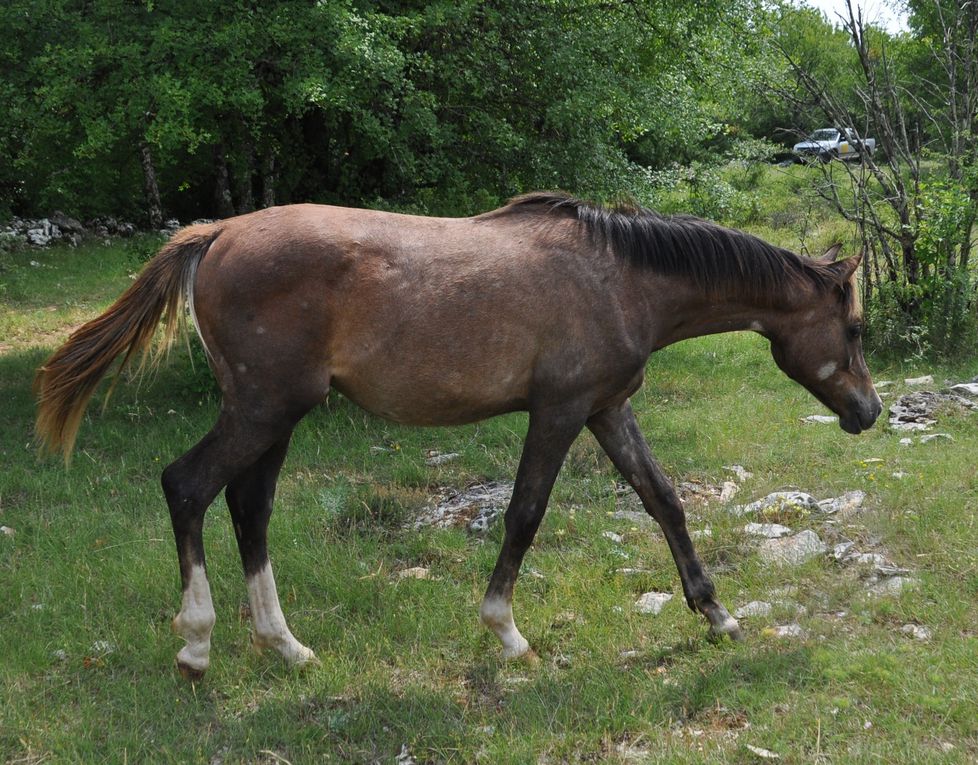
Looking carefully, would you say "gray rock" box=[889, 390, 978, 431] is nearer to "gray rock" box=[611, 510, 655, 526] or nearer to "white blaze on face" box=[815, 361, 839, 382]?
"gray rock" box=[611, 510, 655, 526]

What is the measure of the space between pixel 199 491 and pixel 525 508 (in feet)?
4.95

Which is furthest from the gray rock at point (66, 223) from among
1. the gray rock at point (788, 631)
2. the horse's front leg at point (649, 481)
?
the gray rock at point (788, 631)

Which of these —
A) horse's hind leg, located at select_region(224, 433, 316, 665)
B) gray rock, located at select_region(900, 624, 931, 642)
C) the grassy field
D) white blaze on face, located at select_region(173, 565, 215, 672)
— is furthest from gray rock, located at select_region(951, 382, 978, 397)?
white blaze on face, located at select_region(173, 565, 215, 672)

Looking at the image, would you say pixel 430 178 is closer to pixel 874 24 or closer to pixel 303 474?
pixel 303 474

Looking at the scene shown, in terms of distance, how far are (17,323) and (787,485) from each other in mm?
9704

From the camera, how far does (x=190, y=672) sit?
4.36 metres

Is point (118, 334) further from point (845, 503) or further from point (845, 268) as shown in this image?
point (845, 503)

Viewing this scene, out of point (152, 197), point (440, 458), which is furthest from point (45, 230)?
point (440, 458)

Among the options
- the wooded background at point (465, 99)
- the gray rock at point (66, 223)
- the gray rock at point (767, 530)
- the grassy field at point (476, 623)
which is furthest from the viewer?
the gray rock at point (66, 223)

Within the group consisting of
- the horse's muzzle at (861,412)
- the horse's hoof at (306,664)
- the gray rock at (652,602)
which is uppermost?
the horse's muzzle at (861,412)

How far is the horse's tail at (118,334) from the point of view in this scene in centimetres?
451

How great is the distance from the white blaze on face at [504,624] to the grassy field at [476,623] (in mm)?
73

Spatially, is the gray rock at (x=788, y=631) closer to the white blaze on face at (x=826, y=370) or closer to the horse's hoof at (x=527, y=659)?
the horse's hoof at (x=527, y=659)

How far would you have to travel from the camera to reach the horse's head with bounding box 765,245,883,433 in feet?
16.2
